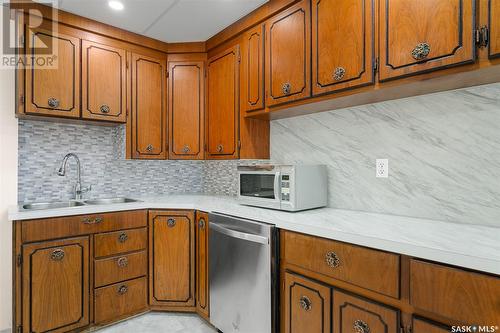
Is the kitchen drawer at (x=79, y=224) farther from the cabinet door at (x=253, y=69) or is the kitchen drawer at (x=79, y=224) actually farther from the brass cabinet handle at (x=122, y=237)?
the cabinet door at (x=253, y=69)

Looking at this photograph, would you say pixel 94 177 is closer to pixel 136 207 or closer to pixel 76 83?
pixel 136 207

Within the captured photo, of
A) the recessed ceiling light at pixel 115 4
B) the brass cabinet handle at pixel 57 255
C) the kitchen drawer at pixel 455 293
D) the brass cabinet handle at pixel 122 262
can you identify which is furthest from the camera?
the brass cabinet handle at pixel 122 262

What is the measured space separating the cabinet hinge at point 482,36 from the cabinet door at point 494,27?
0.01 meters

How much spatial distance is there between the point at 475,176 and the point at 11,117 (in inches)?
124

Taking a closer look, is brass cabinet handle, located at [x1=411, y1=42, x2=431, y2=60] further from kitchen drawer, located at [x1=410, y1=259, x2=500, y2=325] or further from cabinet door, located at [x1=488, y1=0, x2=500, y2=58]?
kitchen drawer, located at [x1=410, y1=259, x2=500, y2=325]

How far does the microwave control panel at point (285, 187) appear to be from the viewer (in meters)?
1.79

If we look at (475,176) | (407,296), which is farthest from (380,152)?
(407,296)

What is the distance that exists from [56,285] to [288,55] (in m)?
2.26

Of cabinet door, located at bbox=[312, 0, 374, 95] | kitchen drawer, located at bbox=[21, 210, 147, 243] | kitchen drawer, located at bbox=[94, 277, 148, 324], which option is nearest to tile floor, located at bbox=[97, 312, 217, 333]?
kitchen drawer, located at bbox=[94, 277, 148, 324]

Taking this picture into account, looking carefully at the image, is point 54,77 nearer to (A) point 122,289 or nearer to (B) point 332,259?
(A) point 122,289

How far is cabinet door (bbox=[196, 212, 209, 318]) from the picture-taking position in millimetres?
2156

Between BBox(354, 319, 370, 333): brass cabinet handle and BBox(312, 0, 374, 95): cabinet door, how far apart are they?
1.19 m

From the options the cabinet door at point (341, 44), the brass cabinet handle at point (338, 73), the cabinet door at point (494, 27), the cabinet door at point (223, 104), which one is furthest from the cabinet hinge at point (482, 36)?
the cabinet door at point (223, 104)

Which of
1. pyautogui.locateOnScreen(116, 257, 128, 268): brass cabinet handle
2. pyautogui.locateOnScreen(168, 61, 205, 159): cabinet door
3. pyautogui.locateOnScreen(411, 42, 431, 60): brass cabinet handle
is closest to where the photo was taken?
pyautogui.locateOnScreen(411, 42, 431, 60): brass cabinet handle
